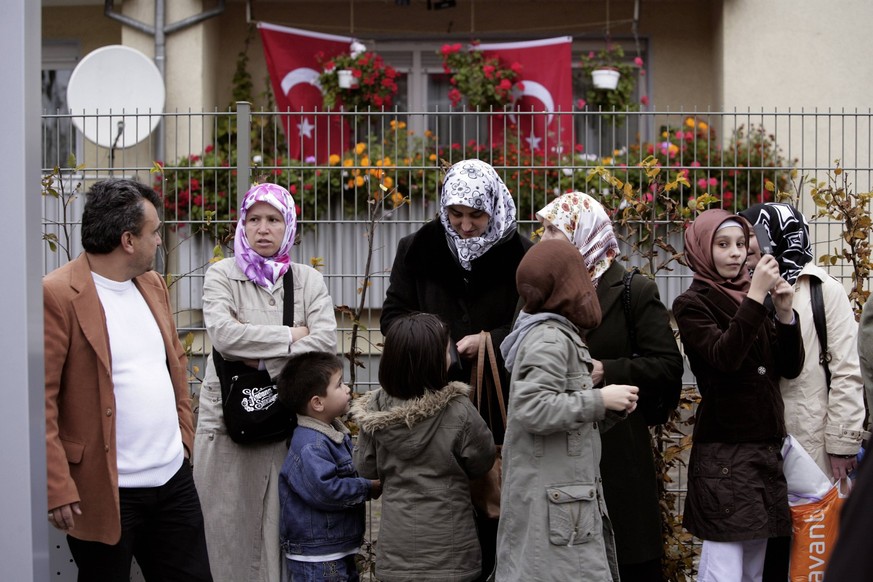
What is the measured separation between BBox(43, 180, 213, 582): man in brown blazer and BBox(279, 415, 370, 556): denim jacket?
39cm

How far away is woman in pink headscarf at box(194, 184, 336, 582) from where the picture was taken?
4281 millimetres

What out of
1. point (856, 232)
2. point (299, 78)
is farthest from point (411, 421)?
point (299, 78)

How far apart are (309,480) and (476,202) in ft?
4.07

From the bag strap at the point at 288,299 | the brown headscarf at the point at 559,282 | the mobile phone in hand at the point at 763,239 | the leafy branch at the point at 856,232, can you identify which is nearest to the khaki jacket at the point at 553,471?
the brown headscarf at the point at 559,282

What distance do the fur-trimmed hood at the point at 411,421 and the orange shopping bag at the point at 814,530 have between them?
4.55 ft

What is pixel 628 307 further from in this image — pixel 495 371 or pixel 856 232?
pixel 856 232

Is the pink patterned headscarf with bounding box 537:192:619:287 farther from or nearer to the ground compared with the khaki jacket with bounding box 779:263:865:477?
farther from the ground

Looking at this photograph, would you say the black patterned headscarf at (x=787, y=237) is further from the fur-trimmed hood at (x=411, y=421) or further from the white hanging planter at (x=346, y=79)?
the white hanging planter at (x=346, y=79)

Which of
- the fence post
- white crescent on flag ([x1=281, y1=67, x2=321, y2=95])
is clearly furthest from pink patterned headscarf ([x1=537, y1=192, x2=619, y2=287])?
white crescent on flag ([x1=281, y1=67, x2=321, y2=95])

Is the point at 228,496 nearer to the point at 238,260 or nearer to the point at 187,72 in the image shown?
the point at 238,260

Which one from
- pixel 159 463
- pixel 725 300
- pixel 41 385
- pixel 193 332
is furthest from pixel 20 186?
pixel 193 332

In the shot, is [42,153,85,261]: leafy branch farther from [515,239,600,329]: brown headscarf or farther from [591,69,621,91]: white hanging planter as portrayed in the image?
[591,69,621,91]: white hanging planter

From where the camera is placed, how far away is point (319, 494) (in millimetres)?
4016

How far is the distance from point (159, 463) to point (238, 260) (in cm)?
102
